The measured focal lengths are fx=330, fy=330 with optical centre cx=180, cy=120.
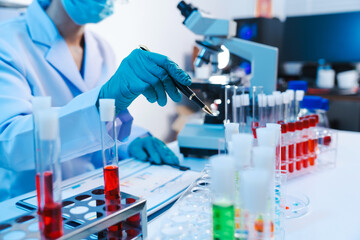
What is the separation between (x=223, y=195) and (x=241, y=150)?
0.10 meters

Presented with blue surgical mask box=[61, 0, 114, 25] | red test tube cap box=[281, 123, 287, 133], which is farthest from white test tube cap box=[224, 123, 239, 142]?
blue surgical mask box=[61, 0, 114, 25]

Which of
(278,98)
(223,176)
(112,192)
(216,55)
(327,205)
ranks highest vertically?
(216,55)

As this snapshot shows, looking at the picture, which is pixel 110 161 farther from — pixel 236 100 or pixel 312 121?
pixel 312 121

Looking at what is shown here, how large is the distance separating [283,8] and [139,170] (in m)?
4.04

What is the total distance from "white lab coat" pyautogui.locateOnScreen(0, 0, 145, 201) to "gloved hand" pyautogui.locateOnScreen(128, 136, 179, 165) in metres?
0.15

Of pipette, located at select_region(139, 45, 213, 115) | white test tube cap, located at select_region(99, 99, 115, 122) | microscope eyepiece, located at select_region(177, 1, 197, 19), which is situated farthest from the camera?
microscope eyepiece, located at select_region(177, 1, 197, 19)

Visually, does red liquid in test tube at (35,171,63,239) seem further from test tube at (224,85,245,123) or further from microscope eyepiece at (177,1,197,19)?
microscope eyepiece at (177,1,197,19)

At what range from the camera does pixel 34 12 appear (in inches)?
62.4

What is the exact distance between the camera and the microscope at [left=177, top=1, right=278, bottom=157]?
1504 millimetres

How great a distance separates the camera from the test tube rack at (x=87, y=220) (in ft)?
2.19

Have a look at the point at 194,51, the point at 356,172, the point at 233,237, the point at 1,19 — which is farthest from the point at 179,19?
the point at 233,237

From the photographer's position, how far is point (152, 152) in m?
1.43

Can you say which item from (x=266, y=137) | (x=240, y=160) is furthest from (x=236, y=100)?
(x=240, y=160)

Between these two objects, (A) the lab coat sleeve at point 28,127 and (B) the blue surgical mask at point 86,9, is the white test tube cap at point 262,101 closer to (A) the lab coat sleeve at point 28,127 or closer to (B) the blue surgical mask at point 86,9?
(A) the lab coat sleeve at point 28,127
